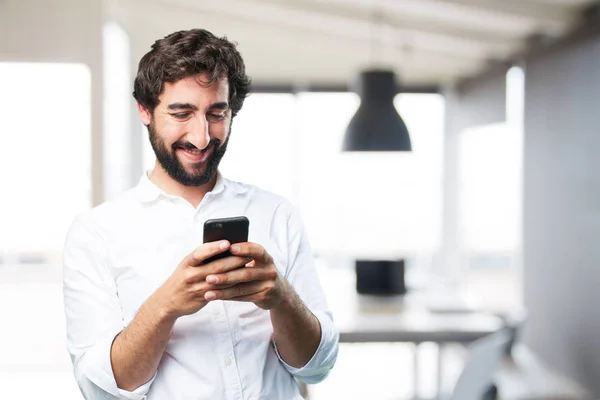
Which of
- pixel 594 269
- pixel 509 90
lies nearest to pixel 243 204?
pixel 594 269

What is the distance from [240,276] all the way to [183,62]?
47 centimetres

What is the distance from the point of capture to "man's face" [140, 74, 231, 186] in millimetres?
1497

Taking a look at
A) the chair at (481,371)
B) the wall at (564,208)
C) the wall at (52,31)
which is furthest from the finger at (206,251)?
the wall at (564,208)

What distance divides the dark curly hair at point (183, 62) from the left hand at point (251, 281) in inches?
15.5

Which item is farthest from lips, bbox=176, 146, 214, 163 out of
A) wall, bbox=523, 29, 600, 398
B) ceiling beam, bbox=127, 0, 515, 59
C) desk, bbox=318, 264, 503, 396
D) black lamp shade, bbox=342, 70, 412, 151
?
ceiling beam, bbox=127, 0, 515, 59

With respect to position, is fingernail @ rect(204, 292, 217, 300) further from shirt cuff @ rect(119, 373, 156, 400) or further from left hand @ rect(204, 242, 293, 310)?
shirt cuff @ rect(119, 373, 156, 400)

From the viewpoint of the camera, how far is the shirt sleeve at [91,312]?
143 centimetres

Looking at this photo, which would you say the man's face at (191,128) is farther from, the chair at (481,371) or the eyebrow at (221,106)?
the chair at (481,371)

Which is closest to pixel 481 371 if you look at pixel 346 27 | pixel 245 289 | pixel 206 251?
pixel 245 289

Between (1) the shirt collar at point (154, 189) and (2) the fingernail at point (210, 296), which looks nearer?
(2) the fingernail at point (210, 296)

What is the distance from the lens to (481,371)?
334cm

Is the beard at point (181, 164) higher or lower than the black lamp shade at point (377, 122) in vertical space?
lower

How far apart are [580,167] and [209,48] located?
15.8ft

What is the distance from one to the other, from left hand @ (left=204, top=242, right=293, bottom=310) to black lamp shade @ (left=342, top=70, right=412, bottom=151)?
3.32 meters
